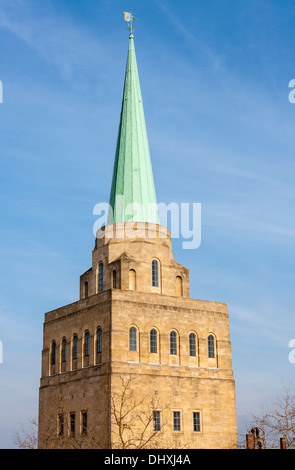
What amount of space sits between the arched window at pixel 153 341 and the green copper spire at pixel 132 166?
9392 millimetres

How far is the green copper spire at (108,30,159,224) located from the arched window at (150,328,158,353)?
939cm

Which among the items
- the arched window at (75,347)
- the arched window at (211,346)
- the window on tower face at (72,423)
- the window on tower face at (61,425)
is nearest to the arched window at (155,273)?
the arched window at (211,346)

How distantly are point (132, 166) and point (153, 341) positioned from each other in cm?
1452

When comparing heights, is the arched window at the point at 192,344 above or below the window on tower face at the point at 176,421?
above

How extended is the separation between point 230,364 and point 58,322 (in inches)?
547

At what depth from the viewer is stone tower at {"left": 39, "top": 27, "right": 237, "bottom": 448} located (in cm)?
4834

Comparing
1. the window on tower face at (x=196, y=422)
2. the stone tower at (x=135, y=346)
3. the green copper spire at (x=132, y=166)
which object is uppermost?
the green copper spire at (x=132, y=166)

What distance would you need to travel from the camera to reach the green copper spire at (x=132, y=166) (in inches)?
2191

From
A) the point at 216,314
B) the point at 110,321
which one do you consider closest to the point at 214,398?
the point at 216,314

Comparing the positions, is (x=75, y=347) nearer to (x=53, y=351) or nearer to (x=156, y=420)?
(x=53, y=351)

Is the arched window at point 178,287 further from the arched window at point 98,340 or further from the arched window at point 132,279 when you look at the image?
the arched window at point 98,340
